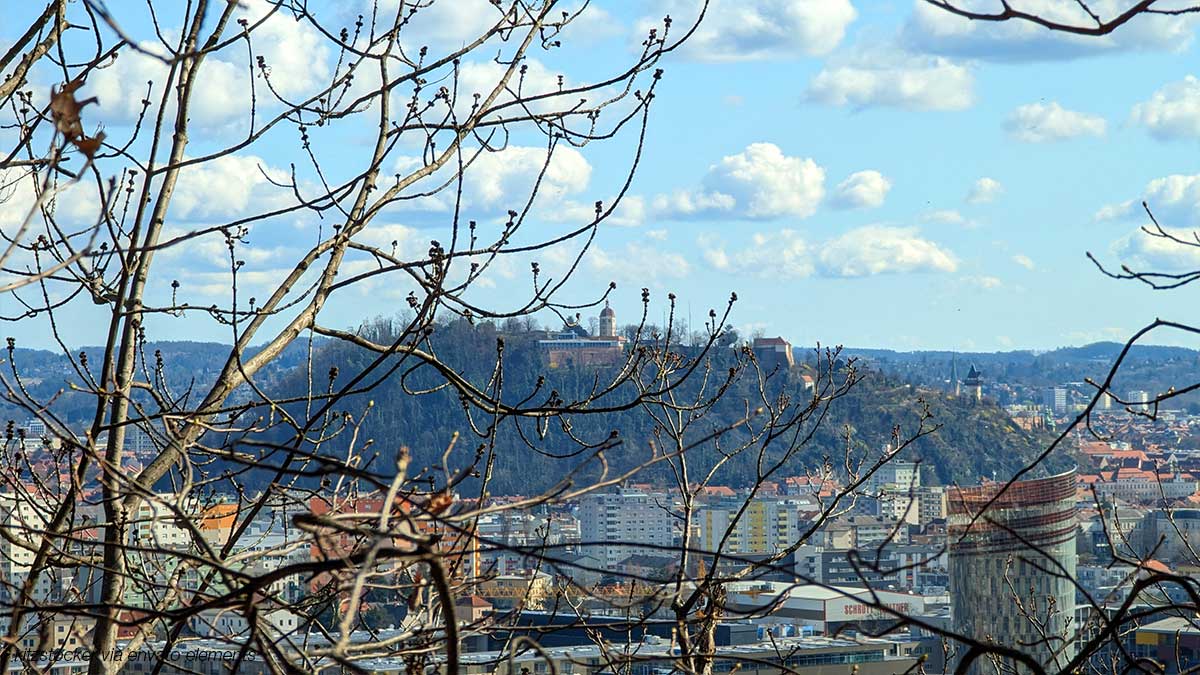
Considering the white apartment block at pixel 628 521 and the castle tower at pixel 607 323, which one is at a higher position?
the castle tower at pixel 607 323

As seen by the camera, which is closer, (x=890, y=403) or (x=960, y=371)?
(x=890, y=403)

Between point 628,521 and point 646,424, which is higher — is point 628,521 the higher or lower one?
the lower one

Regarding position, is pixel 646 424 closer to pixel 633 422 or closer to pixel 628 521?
pixel 633 422

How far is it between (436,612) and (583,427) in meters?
62.6

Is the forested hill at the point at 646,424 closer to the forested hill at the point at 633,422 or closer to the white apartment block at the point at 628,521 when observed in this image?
the forested hill at the point at 633,422

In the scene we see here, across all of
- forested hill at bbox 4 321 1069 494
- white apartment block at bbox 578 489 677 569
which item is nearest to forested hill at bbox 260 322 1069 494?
forested hill at bbox 4 321 1069 494

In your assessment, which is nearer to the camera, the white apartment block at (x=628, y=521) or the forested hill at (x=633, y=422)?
the forested hill at (x=633, y=422)

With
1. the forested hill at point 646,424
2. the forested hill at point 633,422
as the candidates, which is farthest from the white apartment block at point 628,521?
the forested hill at point 633,422

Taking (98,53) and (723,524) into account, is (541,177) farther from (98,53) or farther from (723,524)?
(723,524)

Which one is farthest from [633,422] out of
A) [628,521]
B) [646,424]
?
[646,424]

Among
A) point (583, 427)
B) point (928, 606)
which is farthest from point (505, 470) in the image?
point (928, 606)

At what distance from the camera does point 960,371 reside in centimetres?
12988

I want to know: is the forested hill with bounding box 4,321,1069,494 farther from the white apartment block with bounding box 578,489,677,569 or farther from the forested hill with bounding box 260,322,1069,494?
the white apartment block with bounding box 578,489,677,569

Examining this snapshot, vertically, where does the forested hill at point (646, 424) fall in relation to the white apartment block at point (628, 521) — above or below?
above
